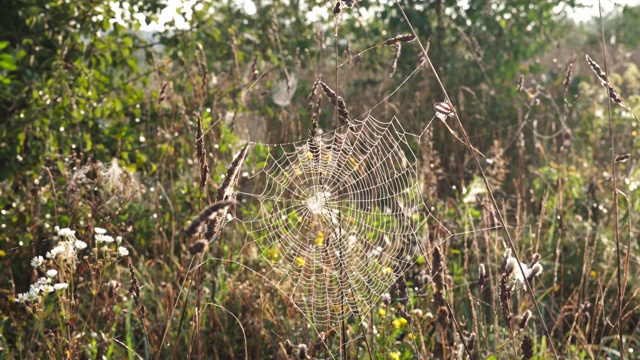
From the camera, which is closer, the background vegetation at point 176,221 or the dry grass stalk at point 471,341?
the dry grass stalk at point 471,341

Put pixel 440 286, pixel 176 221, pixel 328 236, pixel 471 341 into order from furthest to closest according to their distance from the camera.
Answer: pixel 176 221 → pixel 328 236 → pixel 471 341 → pixel 440 286

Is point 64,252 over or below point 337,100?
below

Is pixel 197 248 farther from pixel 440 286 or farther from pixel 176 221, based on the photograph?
pixel 176 221

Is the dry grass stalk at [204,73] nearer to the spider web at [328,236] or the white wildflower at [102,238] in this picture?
the spider web at [328,236]

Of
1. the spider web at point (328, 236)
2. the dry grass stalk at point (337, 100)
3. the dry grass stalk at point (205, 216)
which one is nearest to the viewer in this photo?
the dry grass stalk at point (205, 216)

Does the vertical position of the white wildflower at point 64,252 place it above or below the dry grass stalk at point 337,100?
below

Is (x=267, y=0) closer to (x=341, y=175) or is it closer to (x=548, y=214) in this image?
(x=548, y=214)

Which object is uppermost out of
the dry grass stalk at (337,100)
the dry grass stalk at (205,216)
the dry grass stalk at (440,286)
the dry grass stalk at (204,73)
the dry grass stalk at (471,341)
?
the dry grass stalk at (204,73)

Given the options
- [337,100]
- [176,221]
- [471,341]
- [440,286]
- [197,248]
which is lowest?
[471,341]

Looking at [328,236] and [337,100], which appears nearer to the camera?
[337,100]

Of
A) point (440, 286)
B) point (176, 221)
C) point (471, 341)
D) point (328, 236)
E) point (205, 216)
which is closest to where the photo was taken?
point (205, 216)

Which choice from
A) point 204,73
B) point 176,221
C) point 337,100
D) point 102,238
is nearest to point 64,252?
point 102,238

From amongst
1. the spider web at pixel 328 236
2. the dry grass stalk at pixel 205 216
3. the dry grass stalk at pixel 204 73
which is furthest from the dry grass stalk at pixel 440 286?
the dry grass stalk at pixel 204 73

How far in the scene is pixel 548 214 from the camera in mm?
4215
